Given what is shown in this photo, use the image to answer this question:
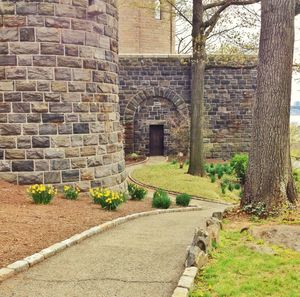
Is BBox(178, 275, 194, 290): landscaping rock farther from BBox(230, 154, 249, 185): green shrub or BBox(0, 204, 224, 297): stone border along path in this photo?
BBox(230, 154, 249, 185): green shrub

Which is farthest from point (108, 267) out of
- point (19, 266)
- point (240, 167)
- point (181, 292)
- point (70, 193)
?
point (240, 167)

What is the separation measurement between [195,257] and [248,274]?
68 centimetres

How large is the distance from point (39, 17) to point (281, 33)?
18.7ft

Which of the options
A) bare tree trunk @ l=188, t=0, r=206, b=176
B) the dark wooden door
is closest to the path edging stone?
bare tree trunk @ l=188, t=0, r=206, b=176

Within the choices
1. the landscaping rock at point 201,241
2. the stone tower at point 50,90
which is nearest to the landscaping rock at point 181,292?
the landscaping rock at point 201,241

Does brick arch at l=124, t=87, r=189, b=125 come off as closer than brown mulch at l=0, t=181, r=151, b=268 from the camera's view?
No

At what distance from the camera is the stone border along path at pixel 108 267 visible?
521cm

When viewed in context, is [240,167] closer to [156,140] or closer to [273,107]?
[156,140]

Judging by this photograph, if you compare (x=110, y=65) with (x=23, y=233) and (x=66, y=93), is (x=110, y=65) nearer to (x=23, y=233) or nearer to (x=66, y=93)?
(x=66, y=93)

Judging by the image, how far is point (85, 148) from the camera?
11.4 meters

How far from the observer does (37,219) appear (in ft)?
26.6

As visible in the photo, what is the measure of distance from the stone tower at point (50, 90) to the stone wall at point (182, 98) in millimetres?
12687

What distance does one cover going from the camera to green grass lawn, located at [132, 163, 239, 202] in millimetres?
16453

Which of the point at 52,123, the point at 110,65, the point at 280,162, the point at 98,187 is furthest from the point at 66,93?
the point at 280,162
